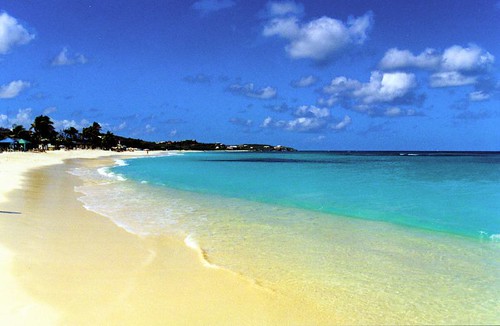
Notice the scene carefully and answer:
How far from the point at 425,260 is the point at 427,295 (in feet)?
7.46

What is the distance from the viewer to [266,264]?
7.92 metres

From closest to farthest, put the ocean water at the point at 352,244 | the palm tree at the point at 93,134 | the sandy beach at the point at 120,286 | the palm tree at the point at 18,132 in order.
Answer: the sandy beach at the point at 120,286
the ocean water at the point at 352,244
the palm tree at the point at 18,132
the palm tree at the point at 93,134

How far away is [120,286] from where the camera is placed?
20.4 feet

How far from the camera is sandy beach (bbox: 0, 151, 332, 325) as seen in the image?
512 cm

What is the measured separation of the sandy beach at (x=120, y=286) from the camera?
512 cm

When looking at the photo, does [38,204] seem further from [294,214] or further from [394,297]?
[394,297]

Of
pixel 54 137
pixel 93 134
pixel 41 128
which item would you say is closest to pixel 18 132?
pixel 41 128

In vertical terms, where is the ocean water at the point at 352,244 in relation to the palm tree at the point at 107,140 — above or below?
below

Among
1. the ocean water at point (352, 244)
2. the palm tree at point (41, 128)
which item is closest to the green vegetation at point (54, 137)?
the palm tree at point (41, 128)

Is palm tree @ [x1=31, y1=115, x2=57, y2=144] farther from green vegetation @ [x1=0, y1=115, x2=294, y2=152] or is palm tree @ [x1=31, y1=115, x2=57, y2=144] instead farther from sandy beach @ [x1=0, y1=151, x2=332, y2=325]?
sandy beach @ [x1=0, y1=151, x2=332, y2=325]

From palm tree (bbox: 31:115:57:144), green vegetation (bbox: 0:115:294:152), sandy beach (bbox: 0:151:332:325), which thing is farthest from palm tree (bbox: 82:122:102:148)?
sandy beach (bbox: 0:151:332:325)

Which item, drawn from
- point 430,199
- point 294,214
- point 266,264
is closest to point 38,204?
point 294,214

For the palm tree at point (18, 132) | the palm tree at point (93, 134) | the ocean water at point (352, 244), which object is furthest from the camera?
the palm tree at point (93, 134)

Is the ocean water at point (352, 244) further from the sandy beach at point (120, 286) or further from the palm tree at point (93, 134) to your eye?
the palm tree at point (93, 134)
